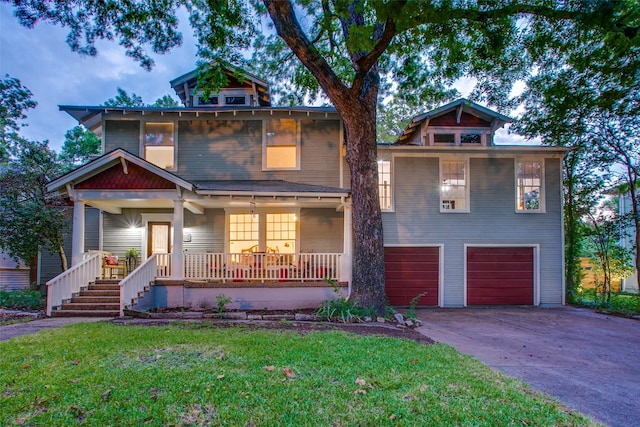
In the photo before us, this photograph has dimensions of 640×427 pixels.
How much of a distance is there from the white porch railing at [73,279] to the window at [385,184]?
8780 mm

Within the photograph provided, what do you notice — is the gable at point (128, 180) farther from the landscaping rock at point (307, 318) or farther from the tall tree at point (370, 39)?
the landscaping rock at point (307, 318)

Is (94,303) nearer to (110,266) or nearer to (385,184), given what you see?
(110,266)

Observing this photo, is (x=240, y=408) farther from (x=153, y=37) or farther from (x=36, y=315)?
(x=153, y=37)

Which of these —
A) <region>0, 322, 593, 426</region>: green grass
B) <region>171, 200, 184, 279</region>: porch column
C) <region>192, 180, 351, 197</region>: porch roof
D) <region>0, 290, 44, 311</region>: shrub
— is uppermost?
<region>192, 180, 351, 197</region>: porch roof

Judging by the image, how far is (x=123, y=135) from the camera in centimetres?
1176

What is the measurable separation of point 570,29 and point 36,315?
15.0 m

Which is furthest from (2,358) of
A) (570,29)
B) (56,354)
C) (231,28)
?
(570,29)

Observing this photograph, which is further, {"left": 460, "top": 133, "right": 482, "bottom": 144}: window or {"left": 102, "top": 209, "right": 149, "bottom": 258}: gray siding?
{"left": 460, "top": 133, "right": 482, "bottom": 144}: window

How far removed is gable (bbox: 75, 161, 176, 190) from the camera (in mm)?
9430

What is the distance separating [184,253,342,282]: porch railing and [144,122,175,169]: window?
12.2 ft

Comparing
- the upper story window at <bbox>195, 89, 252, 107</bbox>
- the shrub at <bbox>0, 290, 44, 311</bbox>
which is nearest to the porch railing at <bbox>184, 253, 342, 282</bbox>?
the shrub at <bbox>0, 290, 44, 311</bbox>

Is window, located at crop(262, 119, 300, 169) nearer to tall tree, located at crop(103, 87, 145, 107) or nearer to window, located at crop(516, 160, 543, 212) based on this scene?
window, located at crop(516, 160, 543, 212)

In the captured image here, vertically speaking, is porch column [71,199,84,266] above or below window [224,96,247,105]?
below

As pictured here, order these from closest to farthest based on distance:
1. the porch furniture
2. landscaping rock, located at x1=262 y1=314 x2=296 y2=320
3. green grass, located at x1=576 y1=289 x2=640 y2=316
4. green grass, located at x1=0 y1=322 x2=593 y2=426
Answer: green grass, located at x1=0 y1=322 x2=593 y2=426
landscaping rock, located at x1=262 y1=314 x2=296 y2=320
the porch furniture
green grass, located at x1=576 y1=289 x2=640 y2=316
